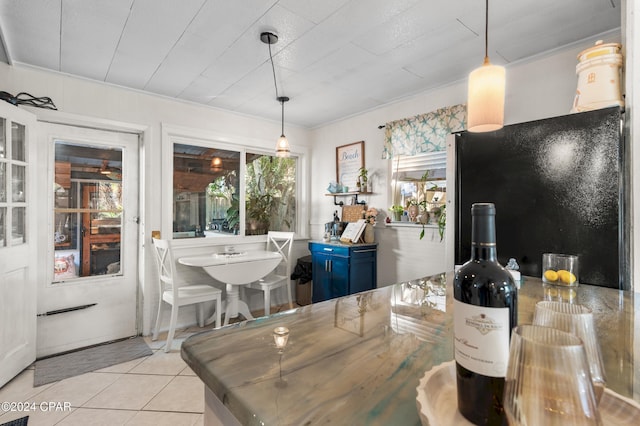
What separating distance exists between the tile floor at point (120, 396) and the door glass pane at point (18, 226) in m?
0.98

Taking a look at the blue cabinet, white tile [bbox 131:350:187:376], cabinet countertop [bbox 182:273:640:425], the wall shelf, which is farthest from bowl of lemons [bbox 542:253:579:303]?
white tile [bbox 131:350:187:376]

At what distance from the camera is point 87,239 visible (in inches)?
115

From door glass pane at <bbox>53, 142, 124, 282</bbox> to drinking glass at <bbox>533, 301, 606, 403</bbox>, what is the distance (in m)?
3.41

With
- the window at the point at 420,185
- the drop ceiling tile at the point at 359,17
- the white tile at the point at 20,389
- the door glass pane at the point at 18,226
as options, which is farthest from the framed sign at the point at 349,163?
the white tile at the point at 20,389

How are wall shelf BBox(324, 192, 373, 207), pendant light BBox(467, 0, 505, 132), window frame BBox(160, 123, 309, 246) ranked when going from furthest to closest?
wall shelf BBox(324, 192, 373, 207) → window frame BBox(160, 123, 309, 246) → pendant light BBox(467, 0, 505, 132)

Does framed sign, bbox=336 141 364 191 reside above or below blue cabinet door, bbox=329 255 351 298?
above

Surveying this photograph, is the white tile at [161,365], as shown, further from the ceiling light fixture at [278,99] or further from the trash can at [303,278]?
the ceiling light fixture at [278,99]

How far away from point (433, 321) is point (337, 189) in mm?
2910

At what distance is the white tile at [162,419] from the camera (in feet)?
5.95

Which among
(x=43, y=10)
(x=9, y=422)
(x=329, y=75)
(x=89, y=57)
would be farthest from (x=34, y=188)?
(x=329, y=75)

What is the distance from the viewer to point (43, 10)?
181 cm

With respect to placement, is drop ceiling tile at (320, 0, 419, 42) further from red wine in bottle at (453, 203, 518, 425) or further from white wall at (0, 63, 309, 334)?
red wine in bottle at (453, 203, 518, 425)

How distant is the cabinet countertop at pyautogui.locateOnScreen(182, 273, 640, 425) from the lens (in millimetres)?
496

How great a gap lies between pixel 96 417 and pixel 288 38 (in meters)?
2.61
